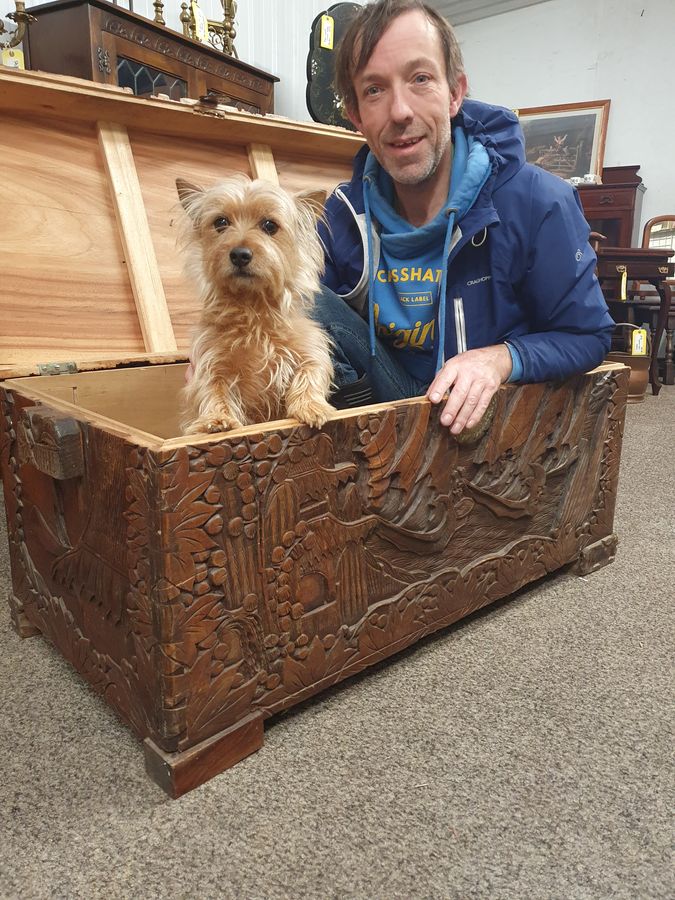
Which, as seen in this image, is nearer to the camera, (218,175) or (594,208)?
(218,175)

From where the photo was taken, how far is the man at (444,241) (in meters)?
1.32

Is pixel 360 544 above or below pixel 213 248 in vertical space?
below

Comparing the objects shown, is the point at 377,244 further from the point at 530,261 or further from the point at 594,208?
the point at 594,208

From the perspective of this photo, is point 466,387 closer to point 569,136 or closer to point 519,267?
point 519,267

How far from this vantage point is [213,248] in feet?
3.64

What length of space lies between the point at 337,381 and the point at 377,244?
0.36 m

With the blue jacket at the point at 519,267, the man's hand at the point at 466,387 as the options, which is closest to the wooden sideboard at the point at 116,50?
the blue jacket at the point at 519,267

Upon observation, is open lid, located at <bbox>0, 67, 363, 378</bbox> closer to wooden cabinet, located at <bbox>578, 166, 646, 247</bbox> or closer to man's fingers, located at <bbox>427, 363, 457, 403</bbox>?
man's fingers, located at <bbox>427, 363, 457, 403</bbox>

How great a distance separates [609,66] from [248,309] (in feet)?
19.7

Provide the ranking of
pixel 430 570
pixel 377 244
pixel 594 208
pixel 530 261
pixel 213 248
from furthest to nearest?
pixel 594 208
pixel 377 244
pixel 530 261
pixel 430 570
pixel 213 248

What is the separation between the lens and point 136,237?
6.29ft

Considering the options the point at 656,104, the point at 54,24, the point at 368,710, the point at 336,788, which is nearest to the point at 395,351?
the point at 368,710

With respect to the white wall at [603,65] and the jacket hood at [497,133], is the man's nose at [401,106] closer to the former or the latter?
→ the jacket hood at [497,133]

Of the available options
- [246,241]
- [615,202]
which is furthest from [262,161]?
[615,202]
